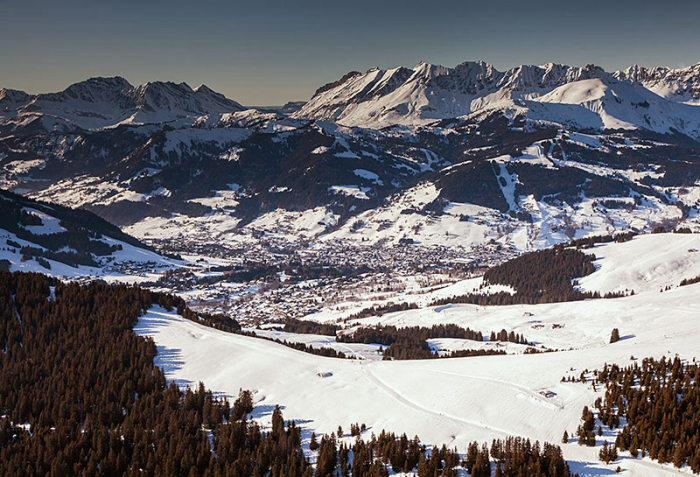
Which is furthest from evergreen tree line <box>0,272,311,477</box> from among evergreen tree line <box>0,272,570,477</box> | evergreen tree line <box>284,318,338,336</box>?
evergreen tree line <box>284,318,338,336</box>

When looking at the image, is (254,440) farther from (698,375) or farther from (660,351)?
(660,351)

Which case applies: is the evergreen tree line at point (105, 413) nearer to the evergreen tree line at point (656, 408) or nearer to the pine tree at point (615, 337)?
the evergreen tree line at point (656, 408)

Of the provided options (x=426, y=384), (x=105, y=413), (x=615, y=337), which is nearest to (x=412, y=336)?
(x=615, y=337)

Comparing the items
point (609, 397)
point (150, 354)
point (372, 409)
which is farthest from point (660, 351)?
point (150, 354)

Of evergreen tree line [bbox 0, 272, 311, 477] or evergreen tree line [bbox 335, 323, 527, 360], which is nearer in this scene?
evergreen tree line [bbox 0, 272, 311, 477]

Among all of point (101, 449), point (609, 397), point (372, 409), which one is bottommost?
point (101, 449)

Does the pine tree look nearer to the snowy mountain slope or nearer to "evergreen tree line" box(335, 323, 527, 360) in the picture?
the snowy mountain slope
